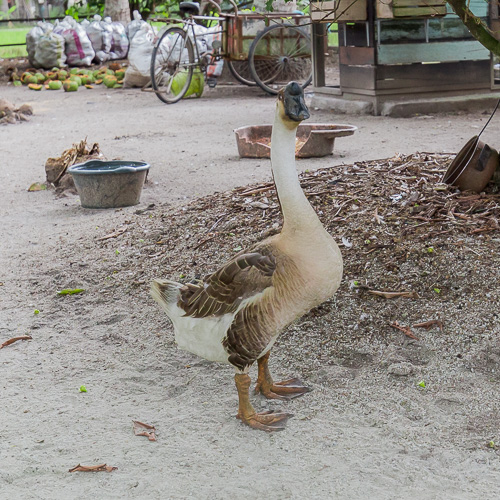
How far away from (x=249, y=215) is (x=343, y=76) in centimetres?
696

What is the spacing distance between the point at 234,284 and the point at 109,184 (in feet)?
12.1

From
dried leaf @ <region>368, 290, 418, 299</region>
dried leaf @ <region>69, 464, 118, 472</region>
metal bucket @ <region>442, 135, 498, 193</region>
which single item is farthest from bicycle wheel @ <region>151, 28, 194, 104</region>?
dried leaf @ <region>69, 464, 118, 472</region>

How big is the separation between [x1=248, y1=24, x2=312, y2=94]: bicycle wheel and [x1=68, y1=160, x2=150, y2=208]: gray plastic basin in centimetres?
686

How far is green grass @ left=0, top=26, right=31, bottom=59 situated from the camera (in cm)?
2152

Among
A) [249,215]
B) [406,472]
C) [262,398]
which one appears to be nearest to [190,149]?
[249,215]

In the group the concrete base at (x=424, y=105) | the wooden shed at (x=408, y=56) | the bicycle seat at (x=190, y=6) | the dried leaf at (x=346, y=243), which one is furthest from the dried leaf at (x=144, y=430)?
the bicycle seat at (x=190, y=6)

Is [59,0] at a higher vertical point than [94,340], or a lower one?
higher

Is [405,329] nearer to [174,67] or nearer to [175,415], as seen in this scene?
[175,415]

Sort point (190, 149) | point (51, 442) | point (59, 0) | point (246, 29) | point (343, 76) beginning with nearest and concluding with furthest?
1. point (51, 442)
2. point (190, 149)
3. point (343, 76)
4. point (246, 29)
5. point (59, 0)

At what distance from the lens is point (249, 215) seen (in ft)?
16.1

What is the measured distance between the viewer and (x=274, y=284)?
291cm

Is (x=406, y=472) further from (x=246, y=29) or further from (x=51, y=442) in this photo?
(x=246, y=29)

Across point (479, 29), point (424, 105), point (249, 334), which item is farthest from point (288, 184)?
point (424, 105)

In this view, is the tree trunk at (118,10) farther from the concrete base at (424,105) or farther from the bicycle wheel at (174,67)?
the concrete base at (424,105)
